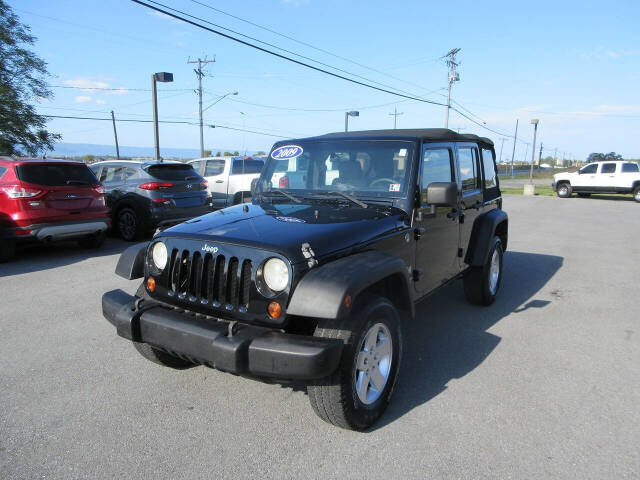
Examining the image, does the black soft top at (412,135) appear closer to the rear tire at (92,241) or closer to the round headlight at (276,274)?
the round headlight at (276,274)

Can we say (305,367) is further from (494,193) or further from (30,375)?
(494,193)

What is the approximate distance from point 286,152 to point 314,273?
1.99 metres

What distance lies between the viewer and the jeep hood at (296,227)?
9.00ft

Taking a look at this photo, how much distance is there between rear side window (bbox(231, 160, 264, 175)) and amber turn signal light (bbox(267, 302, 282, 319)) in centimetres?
1156

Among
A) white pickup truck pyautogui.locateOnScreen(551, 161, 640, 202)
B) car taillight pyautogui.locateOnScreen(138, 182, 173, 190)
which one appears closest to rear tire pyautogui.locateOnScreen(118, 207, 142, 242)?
car taillight pyautogui.locateOnScreen(138, 182, 173, 190)

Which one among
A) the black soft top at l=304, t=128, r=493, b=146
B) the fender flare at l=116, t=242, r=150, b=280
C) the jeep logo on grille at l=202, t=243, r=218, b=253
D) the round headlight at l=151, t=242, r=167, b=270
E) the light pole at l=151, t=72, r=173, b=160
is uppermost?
the light pole at l=151, t=72, r=173, b=160

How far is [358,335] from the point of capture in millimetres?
2586

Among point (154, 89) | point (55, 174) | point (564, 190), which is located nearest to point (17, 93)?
point (154, 89)

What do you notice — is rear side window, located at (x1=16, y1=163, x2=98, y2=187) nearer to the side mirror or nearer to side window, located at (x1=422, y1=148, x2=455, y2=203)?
side window, located at (x1=422, y1=148, x2=455, y2=203)

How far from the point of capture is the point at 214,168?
14.1 metres

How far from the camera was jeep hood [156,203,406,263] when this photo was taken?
2742 millimetres

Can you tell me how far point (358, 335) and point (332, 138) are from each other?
81.5 inches

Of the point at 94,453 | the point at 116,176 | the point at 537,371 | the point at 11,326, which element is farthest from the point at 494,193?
the point at 116,176

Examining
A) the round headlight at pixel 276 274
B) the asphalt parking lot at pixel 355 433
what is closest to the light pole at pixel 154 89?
the asphalt parking lot at pixel 355 433
